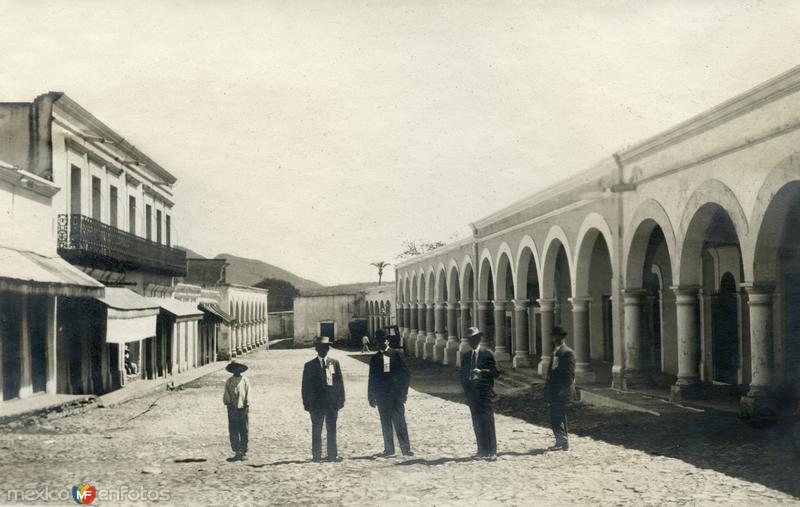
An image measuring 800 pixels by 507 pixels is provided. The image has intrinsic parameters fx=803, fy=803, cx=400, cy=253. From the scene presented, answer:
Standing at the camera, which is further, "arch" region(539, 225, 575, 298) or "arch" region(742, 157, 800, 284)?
"arch" region(539, 225, 575, 298)

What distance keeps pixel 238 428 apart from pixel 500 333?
13015 millimetres

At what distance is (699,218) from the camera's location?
35.6 feet

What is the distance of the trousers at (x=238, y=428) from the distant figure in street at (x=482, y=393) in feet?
8.05

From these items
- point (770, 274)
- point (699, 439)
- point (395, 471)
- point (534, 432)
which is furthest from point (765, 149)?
point (395, 471)

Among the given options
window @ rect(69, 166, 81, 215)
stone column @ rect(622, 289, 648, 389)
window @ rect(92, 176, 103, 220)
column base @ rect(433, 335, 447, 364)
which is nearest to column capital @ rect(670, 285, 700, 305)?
stone column @ rect(622, 289, 648, 389)

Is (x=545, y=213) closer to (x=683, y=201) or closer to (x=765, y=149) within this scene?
(x=683, y=201)

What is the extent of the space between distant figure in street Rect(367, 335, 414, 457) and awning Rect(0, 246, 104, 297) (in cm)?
543

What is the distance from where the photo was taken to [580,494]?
6867 mm

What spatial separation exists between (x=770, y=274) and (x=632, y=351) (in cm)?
388

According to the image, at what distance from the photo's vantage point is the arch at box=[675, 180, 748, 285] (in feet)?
31.8

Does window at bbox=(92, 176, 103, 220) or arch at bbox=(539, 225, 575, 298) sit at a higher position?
window at bbox=(92, 176, 103, 220)

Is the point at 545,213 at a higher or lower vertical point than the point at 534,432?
higher

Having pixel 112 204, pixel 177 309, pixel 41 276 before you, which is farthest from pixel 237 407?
pixel 177 309

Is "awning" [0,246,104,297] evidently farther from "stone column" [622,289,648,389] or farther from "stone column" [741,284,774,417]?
"stone column" [741,284,774,417]
